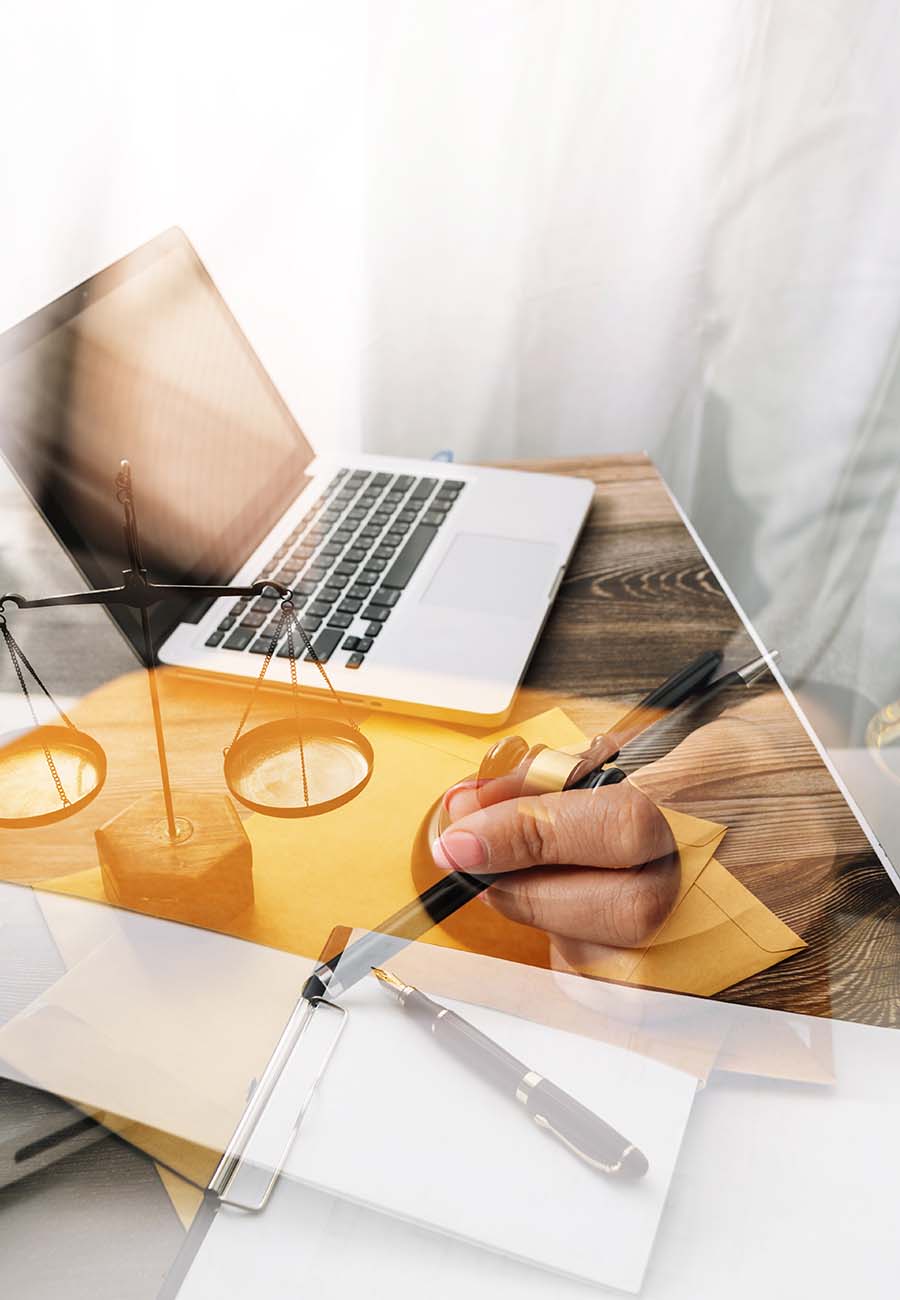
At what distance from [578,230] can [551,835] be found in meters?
0.58

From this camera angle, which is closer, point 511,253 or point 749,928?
point 749,928

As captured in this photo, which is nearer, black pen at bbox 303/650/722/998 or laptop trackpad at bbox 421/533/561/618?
black pen at bbox 303/650/722/998

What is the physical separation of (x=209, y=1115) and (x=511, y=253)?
671 mm

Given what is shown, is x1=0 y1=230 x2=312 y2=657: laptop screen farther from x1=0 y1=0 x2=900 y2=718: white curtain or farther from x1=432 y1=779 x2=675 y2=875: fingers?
x1=432 y1=779 x2=675 y2=875: fingers

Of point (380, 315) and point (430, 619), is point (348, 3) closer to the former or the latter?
point (380, 315)

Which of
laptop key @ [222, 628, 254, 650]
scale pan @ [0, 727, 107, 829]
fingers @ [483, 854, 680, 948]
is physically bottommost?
fingers @ [483, 854, 680, 948]

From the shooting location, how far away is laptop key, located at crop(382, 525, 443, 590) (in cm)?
55

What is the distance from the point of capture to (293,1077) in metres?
0.35

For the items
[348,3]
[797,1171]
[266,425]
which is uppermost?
[348,3]

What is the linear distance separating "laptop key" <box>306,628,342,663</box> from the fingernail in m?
0.12

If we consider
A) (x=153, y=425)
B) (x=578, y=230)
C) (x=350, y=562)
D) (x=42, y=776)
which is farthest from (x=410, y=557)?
(x=578, y=230)

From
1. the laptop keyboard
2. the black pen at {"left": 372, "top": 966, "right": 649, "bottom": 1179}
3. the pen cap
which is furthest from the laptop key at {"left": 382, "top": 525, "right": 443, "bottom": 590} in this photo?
the black pen at {"left": 372, "top": 966, "right": 649, "bottom": 1179}

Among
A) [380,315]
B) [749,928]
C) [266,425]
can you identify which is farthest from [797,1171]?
[380,315]

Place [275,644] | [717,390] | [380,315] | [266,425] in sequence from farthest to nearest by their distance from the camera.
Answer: [717,390]
[380,315]
[266,425]
[275,644]
